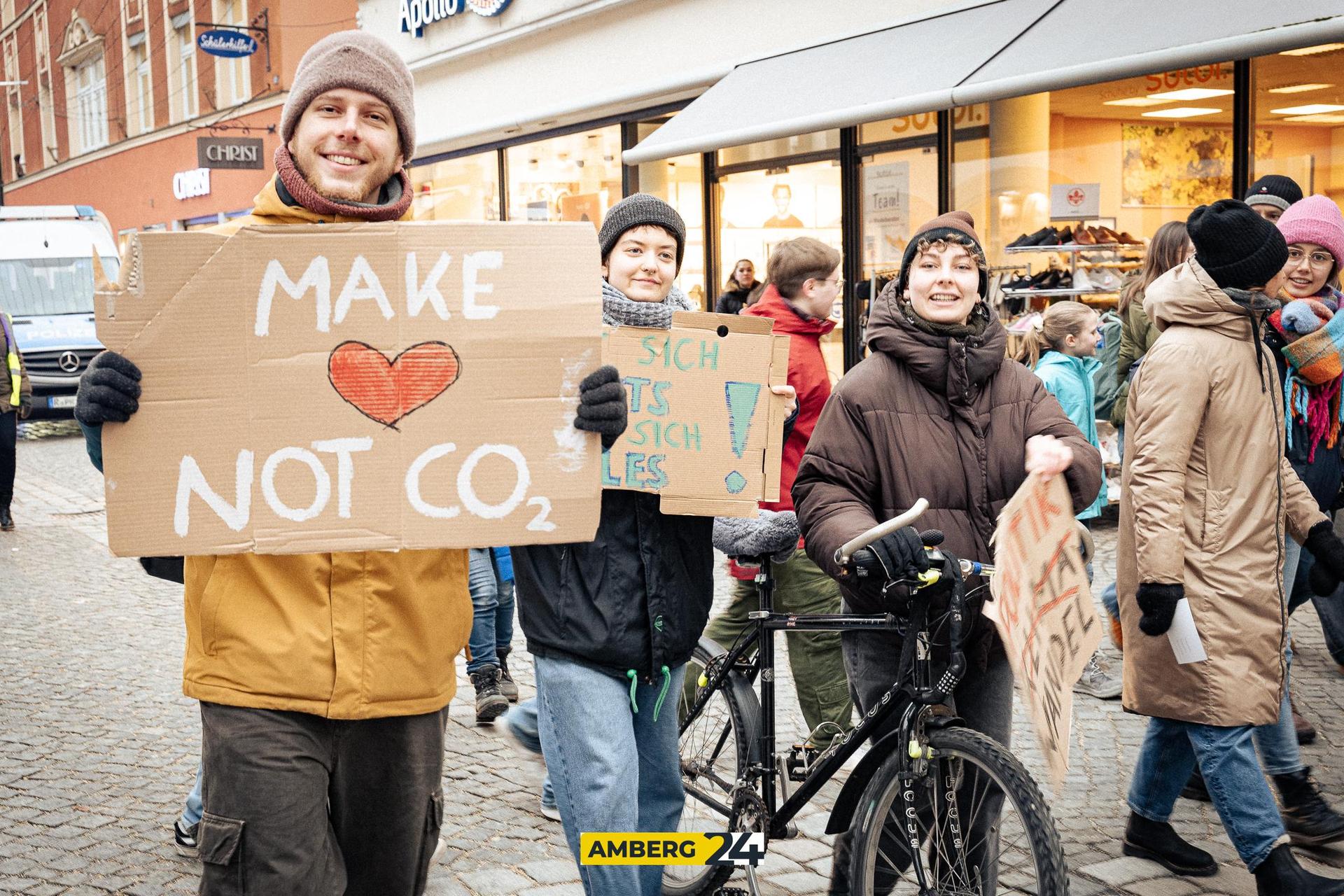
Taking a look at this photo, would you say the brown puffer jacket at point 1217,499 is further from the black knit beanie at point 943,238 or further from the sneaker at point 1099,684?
the sneaker at point 1099,684

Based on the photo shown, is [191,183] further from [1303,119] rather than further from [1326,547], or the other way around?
[1326,547]

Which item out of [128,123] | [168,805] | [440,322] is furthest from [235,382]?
[128,123]

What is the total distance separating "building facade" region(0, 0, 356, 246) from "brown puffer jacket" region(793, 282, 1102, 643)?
70.3 ft

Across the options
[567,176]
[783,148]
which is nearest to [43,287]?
[567,176]

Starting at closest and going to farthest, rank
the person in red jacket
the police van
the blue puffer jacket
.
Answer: the person in red jacket < the blue puffer jacket < the police van

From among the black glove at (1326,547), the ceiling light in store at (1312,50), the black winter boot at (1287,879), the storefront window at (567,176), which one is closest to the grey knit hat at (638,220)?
the black glove at (1326,547)

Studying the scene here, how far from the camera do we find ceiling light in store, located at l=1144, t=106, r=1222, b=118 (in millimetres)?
10055

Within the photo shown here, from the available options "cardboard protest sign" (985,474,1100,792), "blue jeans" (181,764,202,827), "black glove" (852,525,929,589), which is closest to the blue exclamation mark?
"black glove" (852,525,929,589)

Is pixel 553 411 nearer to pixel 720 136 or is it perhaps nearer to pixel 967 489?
pixel 967 489

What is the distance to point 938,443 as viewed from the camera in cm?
348

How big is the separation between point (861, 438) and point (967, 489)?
0.30m

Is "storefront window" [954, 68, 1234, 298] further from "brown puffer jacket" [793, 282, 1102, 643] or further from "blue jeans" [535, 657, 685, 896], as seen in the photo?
"blue jeans" [535, 657, 685, 896]

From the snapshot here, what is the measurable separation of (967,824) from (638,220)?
169cm

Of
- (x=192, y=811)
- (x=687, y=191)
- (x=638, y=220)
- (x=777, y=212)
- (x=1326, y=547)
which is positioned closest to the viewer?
(x=638, y=220)
